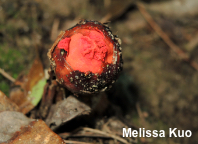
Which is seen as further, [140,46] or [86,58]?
[140,46]

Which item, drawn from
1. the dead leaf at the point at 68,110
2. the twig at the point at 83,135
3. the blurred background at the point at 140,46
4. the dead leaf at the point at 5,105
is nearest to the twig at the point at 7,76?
the blurred background at the point at 140,46

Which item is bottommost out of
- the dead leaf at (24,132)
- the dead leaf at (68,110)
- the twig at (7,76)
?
the dead leaf at (24,132)

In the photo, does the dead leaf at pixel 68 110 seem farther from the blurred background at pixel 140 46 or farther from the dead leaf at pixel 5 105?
the blurred background at pixel 140 46

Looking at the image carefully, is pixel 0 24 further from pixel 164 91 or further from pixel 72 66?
pixel 164 91

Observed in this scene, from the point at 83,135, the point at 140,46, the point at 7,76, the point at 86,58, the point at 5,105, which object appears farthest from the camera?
the point at 140,46

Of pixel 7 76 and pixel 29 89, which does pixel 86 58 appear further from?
pixel 7 76

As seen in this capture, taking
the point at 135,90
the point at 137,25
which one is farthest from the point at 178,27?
the point at 135,90

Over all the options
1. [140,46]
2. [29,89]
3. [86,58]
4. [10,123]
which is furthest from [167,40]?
[10,123]

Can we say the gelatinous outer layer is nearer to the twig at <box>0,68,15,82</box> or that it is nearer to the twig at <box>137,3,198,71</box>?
the twig at <box>0,68,15,82</box>
